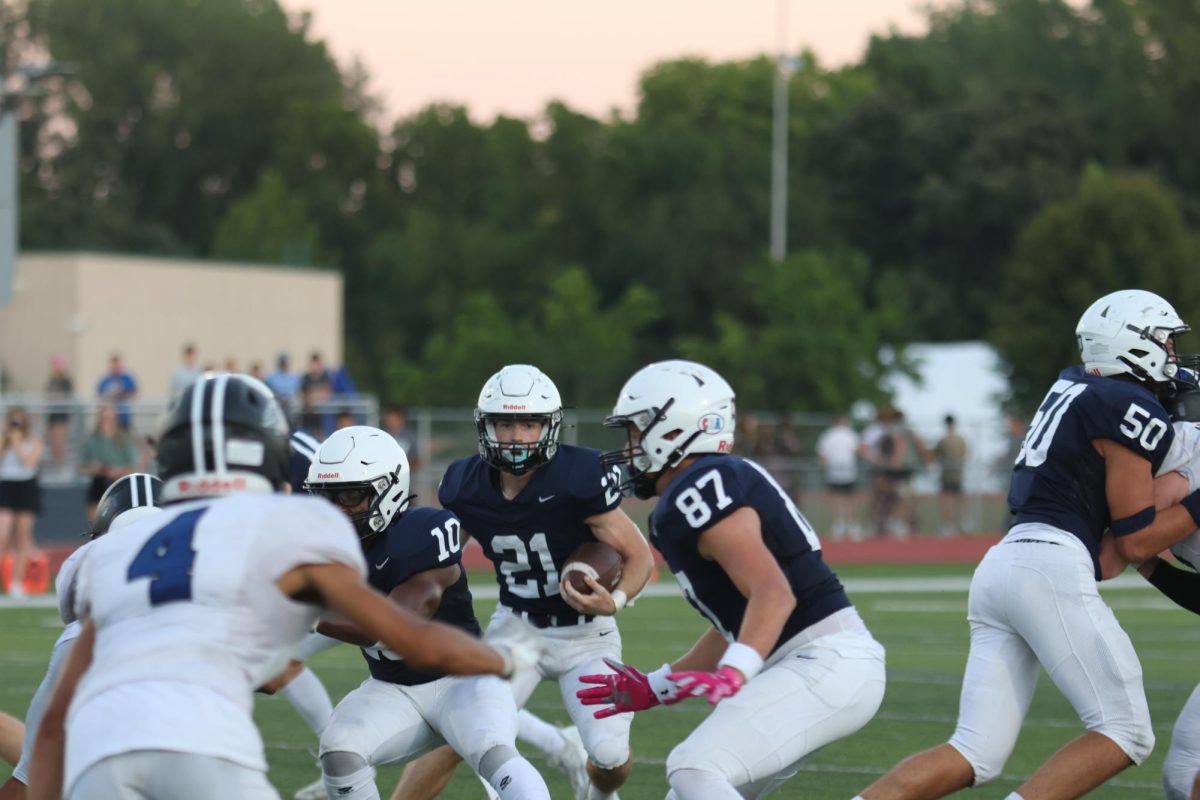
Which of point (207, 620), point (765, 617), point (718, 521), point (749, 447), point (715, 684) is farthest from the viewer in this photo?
point (749, 447)

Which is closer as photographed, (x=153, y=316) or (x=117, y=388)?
(x=117, y=388)

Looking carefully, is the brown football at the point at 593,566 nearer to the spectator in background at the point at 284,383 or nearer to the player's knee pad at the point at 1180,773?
the player's knee pad at the point at 1180,773

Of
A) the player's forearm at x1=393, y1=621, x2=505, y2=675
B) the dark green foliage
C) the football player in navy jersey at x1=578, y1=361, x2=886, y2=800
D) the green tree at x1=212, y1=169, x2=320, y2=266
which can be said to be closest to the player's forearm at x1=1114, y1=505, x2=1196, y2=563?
the football player in navy jersey at x1=578, y1=361, x2=886, y2=800

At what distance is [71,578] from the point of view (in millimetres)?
5121

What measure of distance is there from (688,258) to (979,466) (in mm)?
23080

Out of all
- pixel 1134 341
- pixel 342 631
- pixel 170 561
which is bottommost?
pixel 342 631

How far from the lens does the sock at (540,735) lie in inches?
276

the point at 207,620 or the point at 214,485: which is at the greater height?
the point at 214,485

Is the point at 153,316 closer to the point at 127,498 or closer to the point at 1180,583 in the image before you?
the point at 127,498

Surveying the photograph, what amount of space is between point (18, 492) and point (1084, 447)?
11.6 metres

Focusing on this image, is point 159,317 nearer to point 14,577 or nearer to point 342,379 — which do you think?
point 342,379

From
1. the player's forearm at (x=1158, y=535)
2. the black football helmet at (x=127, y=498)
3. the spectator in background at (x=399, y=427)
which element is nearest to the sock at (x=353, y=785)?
the black football helmet at (x=127, y=498)

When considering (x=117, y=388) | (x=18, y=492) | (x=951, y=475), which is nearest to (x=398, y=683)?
(x=18, y=492)

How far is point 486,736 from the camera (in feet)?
18.9
